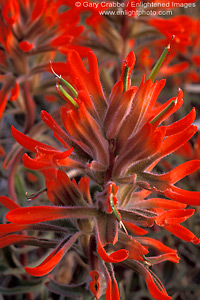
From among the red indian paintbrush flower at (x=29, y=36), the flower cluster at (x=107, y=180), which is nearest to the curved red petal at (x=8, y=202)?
the flower cluster at (x=107, y=180)

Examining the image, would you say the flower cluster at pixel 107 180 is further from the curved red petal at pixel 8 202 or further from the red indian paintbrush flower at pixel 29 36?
the red indian paintbrush flower at pixel 29 36

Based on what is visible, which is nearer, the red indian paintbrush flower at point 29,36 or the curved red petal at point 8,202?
the curved red petal at point 8,202

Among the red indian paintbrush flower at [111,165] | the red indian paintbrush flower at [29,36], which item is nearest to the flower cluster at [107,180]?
the red indian paintbrush flower at [111,165]

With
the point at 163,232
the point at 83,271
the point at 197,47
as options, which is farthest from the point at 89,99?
the point at 197,47

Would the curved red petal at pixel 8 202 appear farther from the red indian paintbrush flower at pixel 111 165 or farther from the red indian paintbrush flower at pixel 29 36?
the red indian paintbrush flower at pixel 29 36

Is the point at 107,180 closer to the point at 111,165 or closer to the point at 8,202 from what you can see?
the point at 111,165

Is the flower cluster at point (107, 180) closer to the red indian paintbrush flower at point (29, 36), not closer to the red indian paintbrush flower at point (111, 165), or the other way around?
the red indian paintbrush flower at point (111, 165)

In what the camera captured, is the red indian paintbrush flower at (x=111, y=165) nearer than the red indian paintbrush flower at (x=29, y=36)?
Yes

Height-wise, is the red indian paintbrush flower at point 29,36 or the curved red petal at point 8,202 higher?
the red indian paintbrush flower at point 29,36

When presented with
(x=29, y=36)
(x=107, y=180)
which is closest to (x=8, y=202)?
(x=107, y=180)
